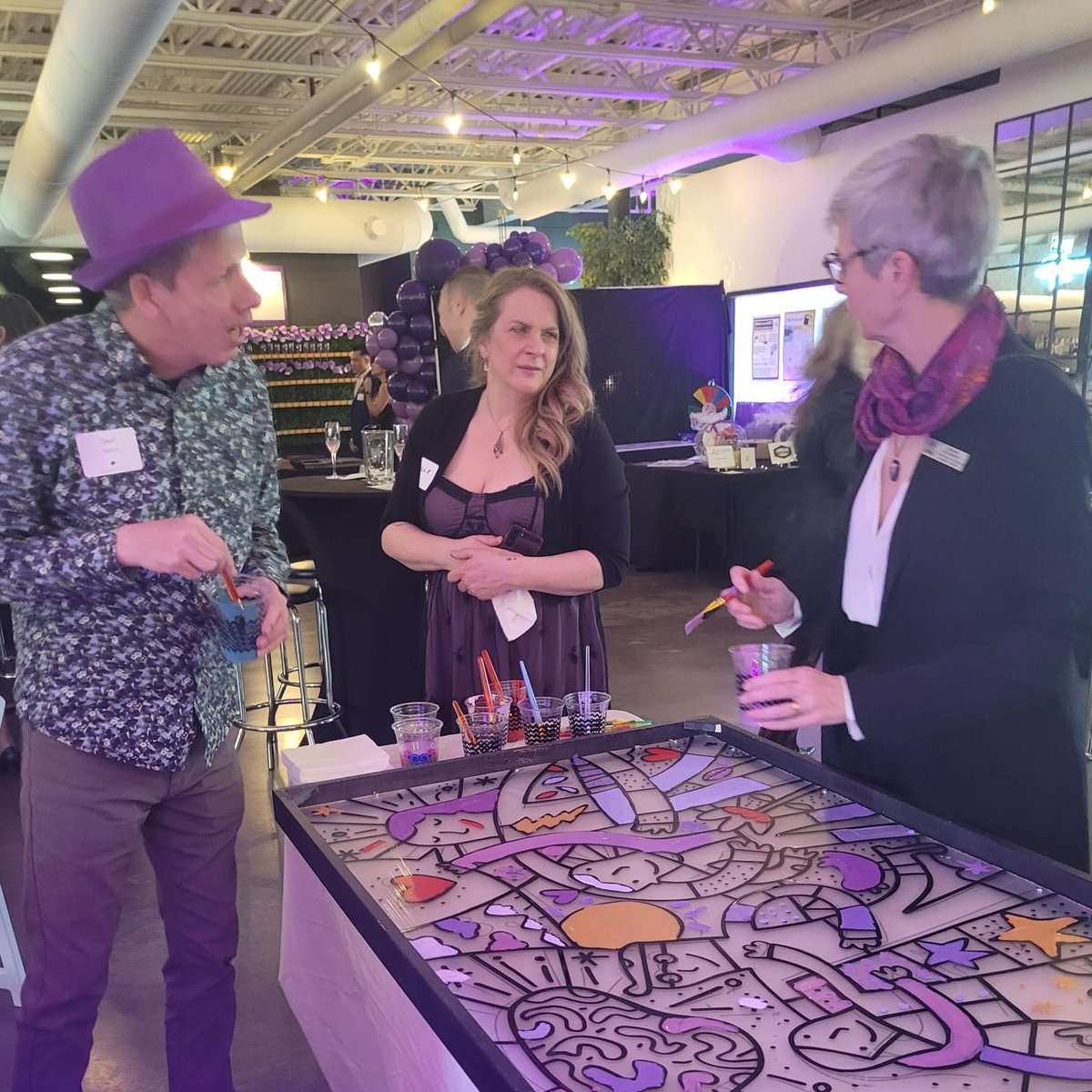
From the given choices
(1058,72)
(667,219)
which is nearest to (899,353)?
(1058,72)

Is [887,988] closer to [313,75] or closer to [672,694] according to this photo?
[672,694]

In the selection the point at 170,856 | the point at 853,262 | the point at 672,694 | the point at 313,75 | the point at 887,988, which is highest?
the point at 313,75

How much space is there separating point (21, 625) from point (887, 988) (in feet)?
4.29

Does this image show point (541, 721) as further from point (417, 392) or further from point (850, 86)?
point (850, 86)

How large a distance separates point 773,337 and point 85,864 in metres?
8.04

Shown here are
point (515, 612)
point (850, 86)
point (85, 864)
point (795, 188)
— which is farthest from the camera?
point (795, 188)

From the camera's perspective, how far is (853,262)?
137 cm

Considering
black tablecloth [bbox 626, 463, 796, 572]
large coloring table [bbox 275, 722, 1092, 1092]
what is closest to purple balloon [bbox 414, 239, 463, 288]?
black tablecloth [bbox 626, 463, 796, 572]

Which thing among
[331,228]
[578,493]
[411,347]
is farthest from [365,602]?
[331,228]

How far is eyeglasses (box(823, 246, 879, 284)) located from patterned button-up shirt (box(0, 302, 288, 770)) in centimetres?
97

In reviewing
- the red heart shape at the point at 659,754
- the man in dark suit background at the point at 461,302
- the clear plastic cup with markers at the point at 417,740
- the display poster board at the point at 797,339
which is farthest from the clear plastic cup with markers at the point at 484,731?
the display poster board at the point at 797,339

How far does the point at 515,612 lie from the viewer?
223cm

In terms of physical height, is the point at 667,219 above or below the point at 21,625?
above

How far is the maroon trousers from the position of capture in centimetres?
151
